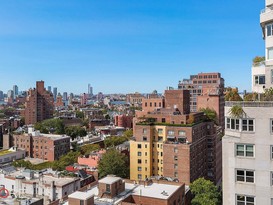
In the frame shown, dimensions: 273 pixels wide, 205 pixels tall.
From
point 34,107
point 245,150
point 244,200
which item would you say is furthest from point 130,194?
point 34,107

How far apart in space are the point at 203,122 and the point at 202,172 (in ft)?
42.8

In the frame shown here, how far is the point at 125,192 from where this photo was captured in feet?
158

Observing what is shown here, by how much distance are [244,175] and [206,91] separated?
12183cm

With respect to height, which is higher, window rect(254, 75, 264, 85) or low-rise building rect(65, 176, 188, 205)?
window rect(254, 75, 264, 85)

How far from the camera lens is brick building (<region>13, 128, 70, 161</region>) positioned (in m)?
111

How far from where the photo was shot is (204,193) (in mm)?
54719

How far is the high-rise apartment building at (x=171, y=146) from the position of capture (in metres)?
68.6

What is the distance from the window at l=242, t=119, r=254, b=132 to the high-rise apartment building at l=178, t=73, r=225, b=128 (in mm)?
103525

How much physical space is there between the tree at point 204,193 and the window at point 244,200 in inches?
1209

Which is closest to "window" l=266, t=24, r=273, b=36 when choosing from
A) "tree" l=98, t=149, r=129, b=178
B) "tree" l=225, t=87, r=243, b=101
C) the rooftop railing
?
"tree" l=225, t=87, r=243, b=101

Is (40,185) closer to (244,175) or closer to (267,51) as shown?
(244,175)

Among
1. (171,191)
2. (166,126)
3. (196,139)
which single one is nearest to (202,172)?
(196,139)

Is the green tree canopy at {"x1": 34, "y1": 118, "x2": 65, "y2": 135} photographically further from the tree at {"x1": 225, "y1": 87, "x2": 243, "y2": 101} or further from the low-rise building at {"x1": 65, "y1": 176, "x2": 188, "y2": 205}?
the tree at {"x1": 225, "y1": 87, "x2": 243, "y2": 101}

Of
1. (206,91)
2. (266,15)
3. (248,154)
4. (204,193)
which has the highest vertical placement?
(266,15)
